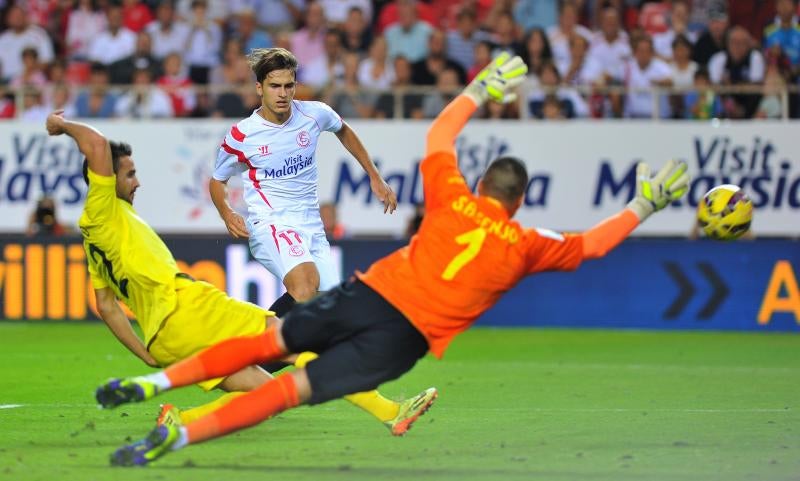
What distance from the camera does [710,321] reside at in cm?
1731

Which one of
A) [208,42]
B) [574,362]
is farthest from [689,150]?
[208,42]

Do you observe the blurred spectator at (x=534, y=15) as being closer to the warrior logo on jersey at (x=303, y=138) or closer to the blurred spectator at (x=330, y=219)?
the blurred spectator at (x=330, y=219)

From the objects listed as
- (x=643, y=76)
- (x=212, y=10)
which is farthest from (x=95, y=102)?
(x=643, y=76)

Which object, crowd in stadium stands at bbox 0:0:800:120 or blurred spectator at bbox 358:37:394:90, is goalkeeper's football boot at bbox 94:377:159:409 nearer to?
crowd in stadium stands at bbox 0:0:800:120

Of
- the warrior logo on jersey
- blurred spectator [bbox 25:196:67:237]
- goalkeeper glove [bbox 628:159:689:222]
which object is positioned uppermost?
goalkeeper glove [bbox 628:159:689:222]

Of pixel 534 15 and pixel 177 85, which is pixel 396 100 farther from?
pixel 177 85

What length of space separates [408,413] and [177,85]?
1129 centimetres

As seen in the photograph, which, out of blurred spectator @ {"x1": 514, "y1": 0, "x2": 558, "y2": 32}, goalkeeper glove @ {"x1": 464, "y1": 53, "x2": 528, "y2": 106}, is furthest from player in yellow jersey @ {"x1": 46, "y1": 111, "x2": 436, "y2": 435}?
blurred spectator @ {"x1": 514, "y1": 0, "x2": 558, "y2": 32}

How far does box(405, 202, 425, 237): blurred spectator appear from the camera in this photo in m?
18.2

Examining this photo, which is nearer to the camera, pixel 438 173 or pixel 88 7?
pixel 438 173

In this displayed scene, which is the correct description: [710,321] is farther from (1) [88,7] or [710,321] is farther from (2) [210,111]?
(1) [88,7]

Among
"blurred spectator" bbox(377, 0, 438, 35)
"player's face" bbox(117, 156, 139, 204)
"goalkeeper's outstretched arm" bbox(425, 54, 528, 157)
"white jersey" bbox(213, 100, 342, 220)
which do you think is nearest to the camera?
"goalkeeper's outstretched arm" bbox(425, 54, 528, 157)

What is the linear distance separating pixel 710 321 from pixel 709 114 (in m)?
2.70

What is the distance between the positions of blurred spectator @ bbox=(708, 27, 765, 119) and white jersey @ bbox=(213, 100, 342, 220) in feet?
31.0
